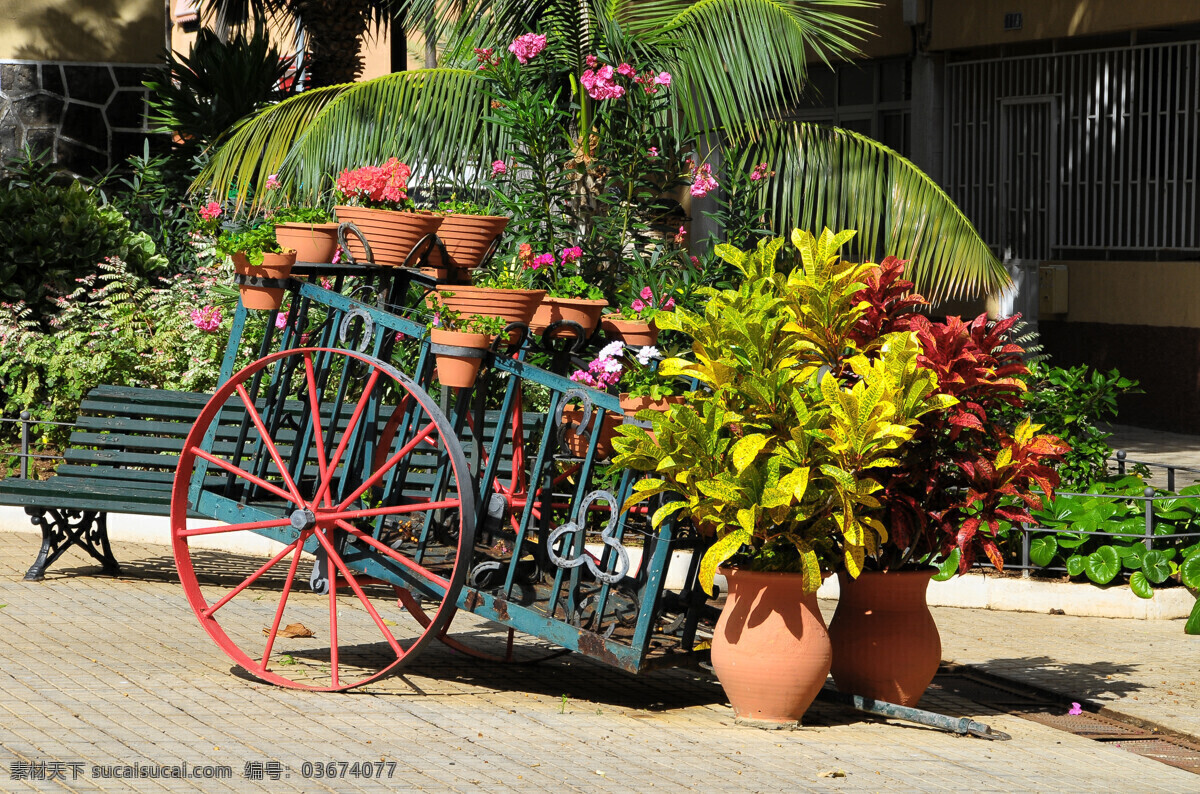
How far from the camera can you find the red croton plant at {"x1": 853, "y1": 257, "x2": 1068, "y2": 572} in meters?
5.62

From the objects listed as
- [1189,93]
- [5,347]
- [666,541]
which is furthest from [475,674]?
[1189,93]

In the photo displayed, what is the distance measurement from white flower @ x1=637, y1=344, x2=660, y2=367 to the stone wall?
8.63 m

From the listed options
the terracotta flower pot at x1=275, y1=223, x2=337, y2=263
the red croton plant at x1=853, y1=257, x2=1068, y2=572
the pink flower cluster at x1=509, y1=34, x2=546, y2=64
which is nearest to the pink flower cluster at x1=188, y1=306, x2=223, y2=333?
the pink flower cluster at x1=509, y1=34, x2=546, y2=64

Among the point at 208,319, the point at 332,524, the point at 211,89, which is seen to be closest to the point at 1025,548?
the point at 332,524

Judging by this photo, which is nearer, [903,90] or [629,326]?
[629,326]

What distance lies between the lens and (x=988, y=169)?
54.2 ft

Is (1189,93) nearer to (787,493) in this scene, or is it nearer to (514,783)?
(787,493)

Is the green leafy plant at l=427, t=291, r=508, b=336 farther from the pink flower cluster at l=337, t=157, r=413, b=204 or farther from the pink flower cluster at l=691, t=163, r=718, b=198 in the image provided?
the pink flower cluster at l=691, t=163, r=718, b=198

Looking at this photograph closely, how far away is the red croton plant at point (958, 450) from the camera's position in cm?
562

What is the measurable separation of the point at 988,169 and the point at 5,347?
10.9m

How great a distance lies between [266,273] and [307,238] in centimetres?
26

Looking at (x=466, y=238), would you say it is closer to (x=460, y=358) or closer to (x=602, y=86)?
(x=460, y=358)

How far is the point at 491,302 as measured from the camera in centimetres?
568

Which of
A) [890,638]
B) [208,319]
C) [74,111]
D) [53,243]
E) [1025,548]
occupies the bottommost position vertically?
[890,638]
